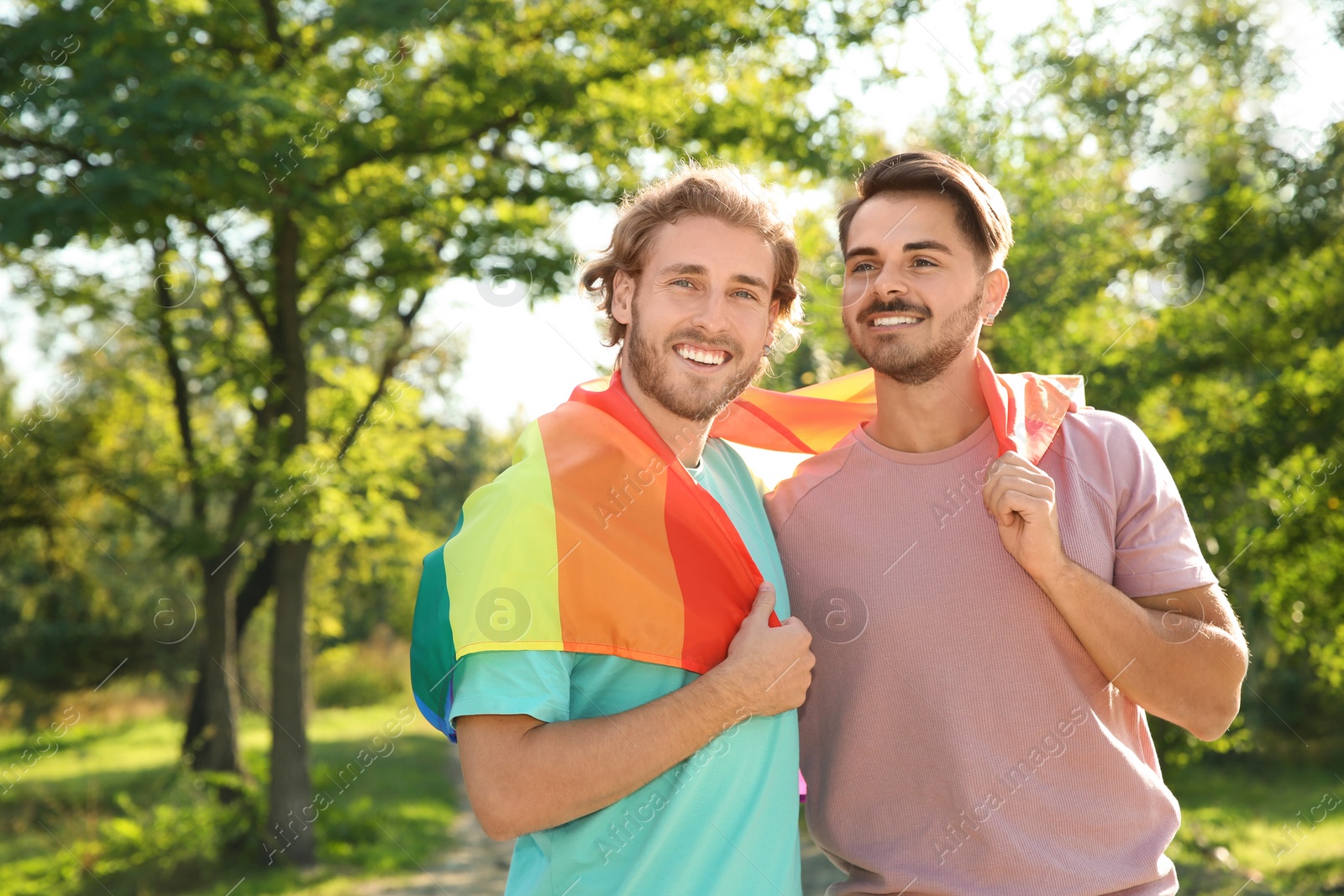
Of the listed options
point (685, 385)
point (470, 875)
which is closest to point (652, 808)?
point (685, 385)

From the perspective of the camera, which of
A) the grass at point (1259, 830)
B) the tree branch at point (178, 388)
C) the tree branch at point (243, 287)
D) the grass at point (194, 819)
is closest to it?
the grass at point (1259, 830)

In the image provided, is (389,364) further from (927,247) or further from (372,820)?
(927,247)

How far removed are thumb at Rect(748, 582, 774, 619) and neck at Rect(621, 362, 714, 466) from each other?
14.8 inches

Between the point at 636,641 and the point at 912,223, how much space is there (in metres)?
1.31

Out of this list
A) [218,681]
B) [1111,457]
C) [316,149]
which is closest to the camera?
[1111,457]

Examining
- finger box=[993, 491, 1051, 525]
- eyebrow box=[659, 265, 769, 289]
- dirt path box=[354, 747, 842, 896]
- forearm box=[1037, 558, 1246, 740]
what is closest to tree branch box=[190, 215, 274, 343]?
dirt path box=[354, 747, 842, 896]

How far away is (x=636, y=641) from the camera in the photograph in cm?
220

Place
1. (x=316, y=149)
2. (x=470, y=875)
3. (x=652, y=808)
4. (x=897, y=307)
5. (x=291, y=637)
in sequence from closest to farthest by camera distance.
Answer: (x=652, y=808), (x=897, y=307), (x=316, y=149), (x=291, y=637), (x=470, y=875)

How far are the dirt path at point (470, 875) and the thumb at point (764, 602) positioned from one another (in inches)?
260

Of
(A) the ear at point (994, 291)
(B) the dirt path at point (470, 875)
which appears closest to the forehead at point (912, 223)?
(A) the ear at point (994, 291)

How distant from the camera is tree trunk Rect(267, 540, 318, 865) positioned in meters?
9.48

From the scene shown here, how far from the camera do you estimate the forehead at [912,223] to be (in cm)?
271

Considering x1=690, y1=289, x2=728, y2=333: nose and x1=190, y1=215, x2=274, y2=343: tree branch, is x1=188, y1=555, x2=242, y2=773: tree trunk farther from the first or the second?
x1=690, y1=289, x2=728, y2=333: nose

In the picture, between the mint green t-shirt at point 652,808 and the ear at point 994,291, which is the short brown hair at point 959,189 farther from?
the mint green t-shirt at point 652,808
